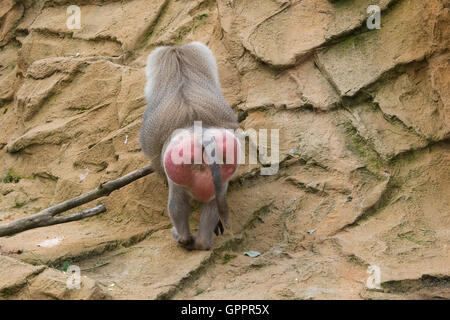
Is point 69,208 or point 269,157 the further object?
point 269,157

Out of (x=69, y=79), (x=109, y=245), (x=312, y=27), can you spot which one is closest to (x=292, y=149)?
(x=312, y=27)

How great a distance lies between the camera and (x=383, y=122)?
4801 millimetres

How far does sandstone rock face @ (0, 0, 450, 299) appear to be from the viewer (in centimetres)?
401

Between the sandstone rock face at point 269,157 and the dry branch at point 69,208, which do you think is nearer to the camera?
the sandstone rock face at point 269,157

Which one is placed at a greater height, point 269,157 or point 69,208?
point 269,157

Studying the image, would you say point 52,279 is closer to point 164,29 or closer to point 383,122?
point 383,122

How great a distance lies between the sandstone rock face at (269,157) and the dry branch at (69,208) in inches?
6.8

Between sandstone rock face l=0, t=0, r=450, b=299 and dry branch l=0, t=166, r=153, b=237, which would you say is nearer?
sandstone rock face l=0, t=0, r=450, b=299

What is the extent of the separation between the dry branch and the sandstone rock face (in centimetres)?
17

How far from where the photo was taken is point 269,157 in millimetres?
5016

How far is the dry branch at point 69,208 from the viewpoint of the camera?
464cm

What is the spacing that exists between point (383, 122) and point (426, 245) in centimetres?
110

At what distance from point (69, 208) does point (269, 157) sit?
1640mm
